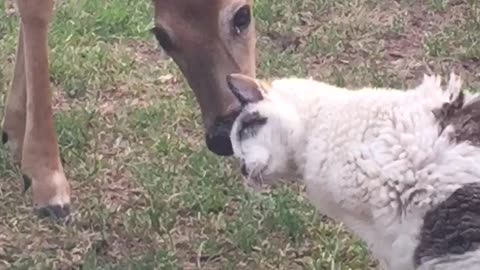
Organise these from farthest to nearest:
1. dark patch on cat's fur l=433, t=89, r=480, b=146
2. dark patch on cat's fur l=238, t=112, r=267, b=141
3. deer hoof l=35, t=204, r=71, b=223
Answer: deer hoof l=35, t=204, r=71, b=223 < dark patch on cat's fur l=238, t=112, r=267, b=141 < dark patch on cat's fur l=433, t=89, r=480, b=146

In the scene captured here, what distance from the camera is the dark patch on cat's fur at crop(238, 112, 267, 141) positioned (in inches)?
117

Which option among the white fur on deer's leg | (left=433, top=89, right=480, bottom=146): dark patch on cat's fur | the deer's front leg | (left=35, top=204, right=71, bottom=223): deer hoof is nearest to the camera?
(left=433, top=89, right=480, bottom=146): dark patch on cat's fur

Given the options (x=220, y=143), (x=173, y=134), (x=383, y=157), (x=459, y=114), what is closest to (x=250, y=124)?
(x=383, y=157)

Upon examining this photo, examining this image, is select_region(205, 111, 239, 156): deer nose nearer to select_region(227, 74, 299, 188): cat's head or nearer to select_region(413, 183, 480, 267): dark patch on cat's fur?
select_region(227, 74, 299, 188): cat's head

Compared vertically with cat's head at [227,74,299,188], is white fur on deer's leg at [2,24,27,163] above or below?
below

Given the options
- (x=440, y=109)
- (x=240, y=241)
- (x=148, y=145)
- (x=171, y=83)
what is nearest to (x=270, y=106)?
(x=440, y=109)

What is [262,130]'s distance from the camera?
2990 mm

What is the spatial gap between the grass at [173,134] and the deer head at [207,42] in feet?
1.19

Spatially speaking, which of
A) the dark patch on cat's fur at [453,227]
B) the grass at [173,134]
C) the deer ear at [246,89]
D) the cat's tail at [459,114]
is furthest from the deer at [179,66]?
the dark patch on cat's fur at [453,227]

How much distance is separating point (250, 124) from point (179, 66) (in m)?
1.17

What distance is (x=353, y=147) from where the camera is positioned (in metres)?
2.92

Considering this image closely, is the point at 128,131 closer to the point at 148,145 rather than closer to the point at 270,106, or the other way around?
the point at 148,145

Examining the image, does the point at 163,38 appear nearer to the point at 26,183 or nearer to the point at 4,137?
the point at 26,183

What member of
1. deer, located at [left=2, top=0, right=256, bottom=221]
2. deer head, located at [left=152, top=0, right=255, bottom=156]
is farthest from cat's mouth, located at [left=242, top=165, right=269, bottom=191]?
deer head, located at [left=152, top=0, right=255, bottom=156]
